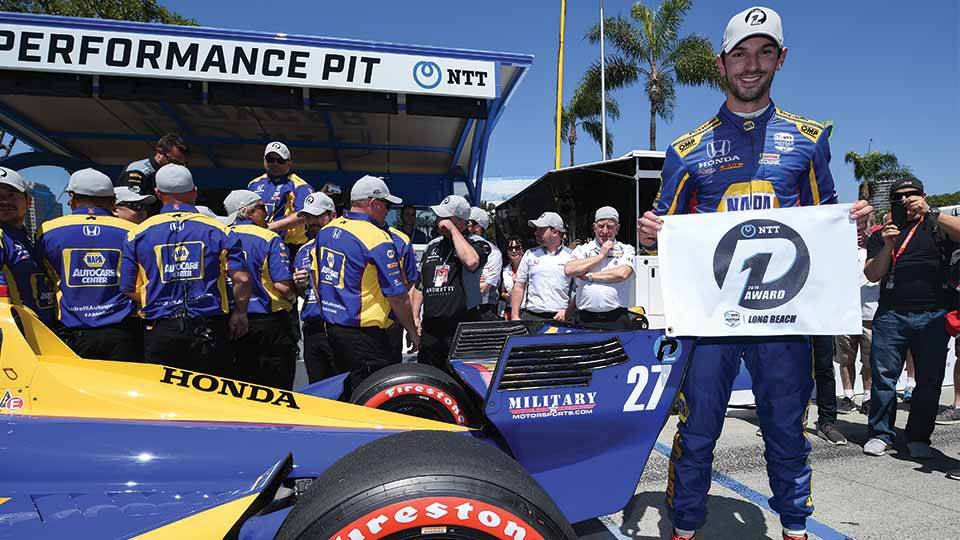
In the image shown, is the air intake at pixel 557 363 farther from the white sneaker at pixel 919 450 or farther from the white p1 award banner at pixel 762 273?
the white sneaker at pixel 919 450

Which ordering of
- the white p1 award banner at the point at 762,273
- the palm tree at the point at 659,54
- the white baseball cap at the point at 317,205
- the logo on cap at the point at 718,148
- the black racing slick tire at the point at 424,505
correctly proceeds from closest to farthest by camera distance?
the black racing slick tire at the point at 424,505
the white p1 award banner at the point at 762,273
the logo on cap at the point at 718,148
the white baseball cap at the point at 317,205
the palm tree at the point at 659,54

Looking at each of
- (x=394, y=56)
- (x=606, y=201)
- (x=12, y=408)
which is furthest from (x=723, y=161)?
(x=606, y=201)

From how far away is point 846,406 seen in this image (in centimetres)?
511

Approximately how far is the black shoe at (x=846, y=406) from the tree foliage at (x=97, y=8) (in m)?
16.0

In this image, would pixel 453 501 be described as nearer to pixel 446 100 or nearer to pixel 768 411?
pixel 768 411

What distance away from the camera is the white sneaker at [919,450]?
3711 millimetres

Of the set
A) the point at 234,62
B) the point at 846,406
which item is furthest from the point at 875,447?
the point at 234,62

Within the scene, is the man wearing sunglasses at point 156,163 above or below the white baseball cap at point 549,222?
above

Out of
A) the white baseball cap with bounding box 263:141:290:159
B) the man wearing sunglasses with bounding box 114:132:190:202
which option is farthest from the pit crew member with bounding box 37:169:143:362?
the white baseball cap with bounding box 263:141:290:159

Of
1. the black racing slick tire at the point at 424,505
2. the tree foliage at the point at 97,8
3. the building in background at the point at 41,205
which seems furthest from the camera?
the tree foliage at the point at 97,8

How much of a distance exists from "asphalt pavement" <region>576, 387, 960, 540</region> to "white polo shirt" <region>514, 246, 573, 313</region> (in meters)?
1.43

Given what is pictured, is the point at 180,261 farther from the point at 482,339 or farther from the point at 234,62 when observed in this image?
the point at 234,62

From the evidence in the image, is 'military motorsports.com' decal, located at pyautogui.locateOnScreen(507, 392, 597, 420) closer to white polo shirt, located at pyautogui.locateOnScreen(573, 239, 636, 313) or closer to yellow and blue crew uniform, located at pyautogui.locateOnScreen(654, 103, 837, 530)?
yellow and blue crew uniform, located at pyautogui.locateOnScreen(654, 103, 837, 530)

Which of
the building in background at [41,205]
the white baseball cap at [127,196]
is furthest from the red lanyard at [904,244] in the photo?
the building in background at [41,205]
